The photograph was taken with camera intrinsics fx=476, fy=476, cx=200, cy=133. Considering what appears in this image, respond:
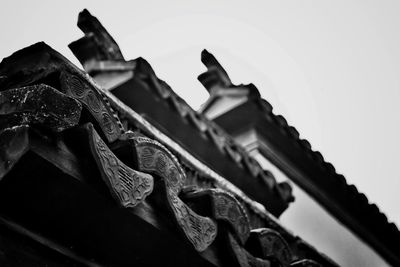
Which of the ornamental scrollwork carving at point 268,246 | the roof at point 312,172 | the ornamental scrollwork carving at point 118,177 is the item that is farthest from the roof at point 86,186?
the roof at point 312,172

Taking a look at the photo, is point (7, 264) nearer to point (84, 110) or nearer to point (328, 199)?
point (84, 110)

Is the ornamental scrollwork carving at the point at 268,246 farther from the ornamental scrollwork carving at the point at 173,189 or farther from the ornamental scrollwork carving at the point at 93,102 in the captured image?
the ornamental scrollwork carving at the point at 93,102

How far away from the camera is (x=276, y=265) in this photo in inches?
119

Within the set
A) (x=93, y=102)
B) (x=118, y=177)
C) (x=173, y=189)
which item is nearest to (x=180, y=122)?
(x=173, y=189)

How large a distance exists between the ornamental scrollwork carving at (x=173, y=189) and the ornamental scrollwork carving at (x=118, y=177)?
5.5 inches

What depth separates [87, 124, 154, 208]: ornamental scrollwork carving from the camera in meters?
1.76

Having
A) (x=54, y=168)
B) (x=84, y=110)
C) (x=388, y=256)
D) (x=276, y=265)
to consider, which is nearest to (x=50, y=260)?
(x=54, y=168)

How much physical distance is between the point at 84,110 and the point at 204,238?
83 centimetres

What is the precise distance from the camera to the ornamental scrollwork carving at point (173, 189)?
6.86 ft

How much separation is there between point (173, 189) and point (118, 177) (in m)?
0.47

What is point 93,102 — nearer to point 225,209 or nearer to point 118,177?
point 118,177

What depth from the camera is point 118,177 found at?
1.82 m

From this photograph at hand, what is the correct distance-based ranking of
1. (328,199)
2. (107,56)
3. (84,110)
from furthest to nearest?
(328,199) → (107,56) → (84,110)

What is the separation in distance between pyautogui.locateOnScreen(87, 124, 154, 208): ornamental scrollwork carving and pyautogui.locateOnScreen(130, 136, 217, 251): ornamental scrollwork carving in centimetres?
14
